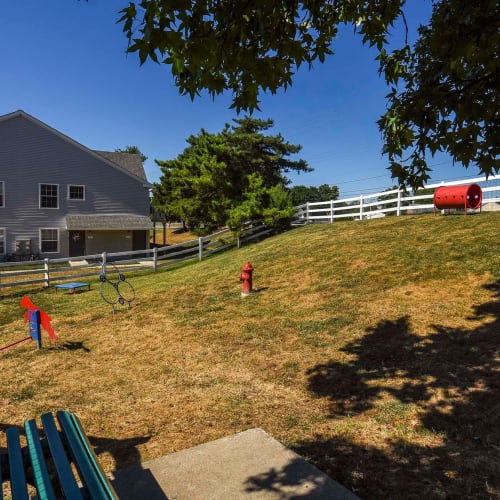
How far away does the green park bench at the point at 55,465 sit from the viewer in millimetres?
2334

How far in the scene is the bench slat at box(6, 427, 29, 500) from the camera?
7.59 feet

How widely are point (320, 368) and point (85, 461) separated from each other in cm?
400

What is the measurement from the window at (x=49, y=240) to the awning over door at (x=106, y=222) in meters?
1.25

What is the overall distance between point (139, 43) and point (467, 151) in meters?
3.73

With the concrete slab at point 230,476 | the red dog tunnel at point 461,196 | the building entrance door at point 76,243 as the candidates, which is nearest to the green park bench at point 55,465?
the concrete slab at point 230,476

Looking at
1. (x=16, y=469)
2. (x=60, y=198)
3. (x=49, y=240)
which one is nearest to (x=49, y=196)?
(x=60, y=198)

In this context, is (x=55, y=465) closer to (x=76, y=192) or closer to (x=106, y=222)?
(x=106, y=222)

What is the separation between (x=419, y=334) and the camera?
650 centimetres

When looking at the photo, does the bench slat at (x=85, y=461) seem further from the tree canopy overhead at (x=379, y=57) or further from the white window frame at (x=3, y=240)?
the white window frame at (x=3, y=240)

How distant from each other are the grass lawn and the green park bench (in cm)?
118

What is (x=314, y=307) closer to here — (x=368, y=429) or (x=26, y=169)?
(x=368, y=429)

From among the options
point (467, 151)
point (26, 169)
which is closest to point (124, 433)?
point (467, 151)

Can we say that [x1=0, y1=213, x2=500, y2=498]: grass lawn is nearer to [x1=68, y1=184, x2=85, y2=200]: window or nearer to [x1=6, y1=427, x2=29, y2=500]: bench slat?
[x1=6, y1=427, x2=29, y2=500]: bench slat

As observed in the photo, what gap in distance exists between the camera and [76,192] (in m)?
27.4
